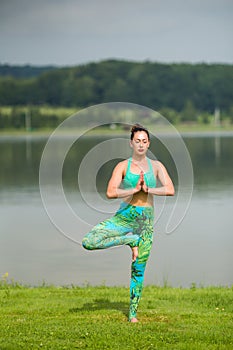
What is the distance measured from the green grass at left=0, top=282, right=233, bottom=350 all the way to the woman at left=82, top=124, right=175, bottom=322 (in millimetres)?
495

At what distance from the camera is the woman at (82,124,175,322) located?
7.77 metres

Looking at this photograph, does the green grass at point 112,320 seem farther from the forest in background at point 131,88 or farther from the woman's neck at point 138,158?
the forest in background at point 131,88

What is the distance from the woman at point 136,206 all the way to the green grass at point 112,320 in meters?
0.50

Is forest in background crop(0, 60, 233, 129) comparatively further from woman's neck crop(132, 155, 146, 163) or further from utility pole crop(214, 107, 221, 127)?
woman's neck crop(132, 155, 146, 163)

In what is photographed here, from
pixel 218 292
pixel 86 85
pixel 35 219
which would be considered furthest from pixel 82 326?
pixel 86 85

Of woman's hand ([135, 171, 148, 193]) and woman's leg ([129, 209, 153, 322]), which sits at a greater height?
woman's hand ([135, 171, 148, 193])

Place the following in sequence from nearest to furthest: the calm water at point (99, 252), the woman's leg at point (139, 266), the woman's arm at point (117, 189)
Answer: the woman's arm at point (117, 189)
the woman's leg at point (139, 266)
the calm water at point (99, 252)

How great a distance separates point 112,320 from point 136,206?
1.12 metres

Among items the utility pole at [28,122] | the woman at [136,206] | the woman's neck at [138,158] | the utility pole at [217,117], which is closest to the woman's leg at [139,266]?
the woman at [136,206]

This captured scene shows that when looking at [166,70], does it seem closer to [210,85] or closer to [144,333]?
[210,85]

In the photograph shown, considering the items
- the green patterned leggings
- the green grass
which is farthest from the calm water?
the green grass

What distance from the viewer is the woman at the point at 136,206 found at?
7.77 meters

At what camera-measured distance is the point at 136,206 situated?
790cm

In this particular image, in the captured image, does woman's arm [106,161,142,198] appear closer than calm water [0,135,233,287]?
Yes
